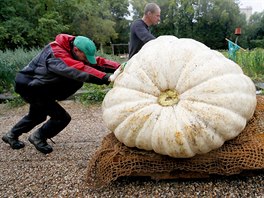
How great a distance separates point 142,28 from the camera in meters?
4.24

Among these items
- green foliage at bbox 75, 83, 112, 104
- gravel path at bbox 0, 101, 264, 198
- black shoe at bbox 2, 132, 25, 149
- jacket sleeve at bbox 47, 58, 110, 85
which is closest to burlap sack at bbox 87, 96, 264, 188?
gravel path at bbox 0, 101, 264, 198

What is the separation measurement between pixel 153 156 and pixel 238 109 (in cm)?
72

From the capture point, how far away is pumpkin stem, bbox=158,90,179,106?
2.20m

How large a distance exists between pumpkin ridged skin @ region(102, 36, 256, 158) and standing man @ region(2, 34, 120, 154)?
1.50ft

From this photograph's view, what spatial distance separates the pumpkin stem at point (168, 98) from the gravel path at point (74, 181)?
2.14ft

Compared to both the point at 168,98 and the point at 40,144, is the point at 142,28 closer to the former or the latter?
the point at 40,144

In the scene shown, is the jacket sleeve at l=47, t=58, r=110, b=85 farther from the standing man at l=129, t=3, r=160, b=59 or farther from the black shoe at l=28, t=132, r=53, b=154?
the standing man at l=129, t=3, r=160, b=59

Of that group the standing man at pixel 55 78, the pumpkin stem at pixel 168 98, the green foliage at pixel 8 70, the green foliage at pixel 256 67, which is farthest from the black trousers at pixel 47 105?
the green foliage at pixel 256 67

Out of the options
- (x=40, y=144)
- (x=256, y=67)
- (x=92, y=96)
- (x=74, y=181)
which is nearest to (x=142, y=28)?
(x=40, y=144)

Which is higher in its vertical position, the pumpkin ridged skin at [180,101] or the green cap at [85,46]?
the green cap at [85,46]

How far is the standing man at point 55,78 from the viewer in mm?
2803

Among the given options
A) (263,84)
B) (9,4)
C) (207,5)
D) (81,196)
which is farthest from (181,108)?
(207,5)

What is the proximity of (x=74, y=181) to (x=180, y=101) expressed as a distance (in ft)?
3.93

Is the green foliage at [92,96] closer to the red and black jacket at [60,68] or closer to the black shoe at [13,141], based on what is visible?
the black shoe at [13,141]
